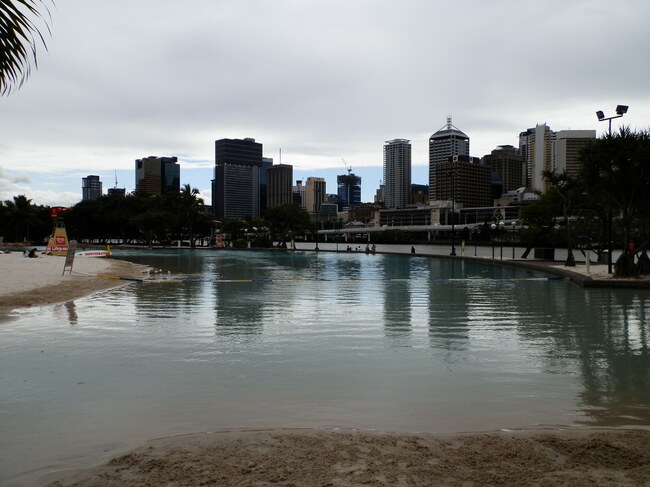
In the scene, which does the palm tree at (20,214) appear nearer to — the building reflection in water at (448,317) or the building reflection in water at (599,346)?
the building reflection in water at (448,317)

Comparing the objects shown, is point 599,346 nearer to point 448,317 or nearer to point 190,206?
point 448,317

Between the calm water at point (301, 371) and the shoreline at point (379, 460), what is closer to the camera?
the shoreline at point (379, 460)

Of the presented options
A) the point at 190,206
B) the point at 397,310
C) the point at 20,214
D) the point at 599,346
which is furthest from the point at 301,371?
the point at 20,214

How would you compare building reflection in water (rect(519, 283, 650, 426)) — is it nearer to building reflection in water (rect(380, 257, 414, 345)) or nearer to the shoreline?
the shoreline

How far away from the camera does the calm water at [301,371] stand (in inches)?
228

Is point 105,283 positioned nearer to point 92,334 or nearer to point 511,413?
point 92,334

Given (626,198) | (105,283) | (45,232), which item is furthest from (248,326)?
(45,232)

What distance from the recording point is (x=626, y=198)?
23.5 meters

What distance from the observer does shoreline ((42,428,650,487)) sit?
422cm

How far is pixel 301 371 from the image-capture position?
8.16m

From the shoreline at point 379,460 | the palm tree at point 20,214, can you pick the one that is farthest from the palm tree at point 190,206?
the shoreline at point 379,460

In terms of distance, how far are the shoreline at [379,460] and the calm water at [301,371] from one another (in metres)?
0.44

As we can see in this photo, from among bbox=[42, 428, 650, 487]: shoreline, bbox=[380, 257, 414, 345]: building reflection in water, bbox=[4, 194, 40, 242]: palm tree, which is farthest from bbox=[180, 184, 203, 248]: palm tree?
bbox=[42, 428, 650, 487]: shoreline

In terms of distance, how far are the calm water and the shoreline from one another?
0.44 m
